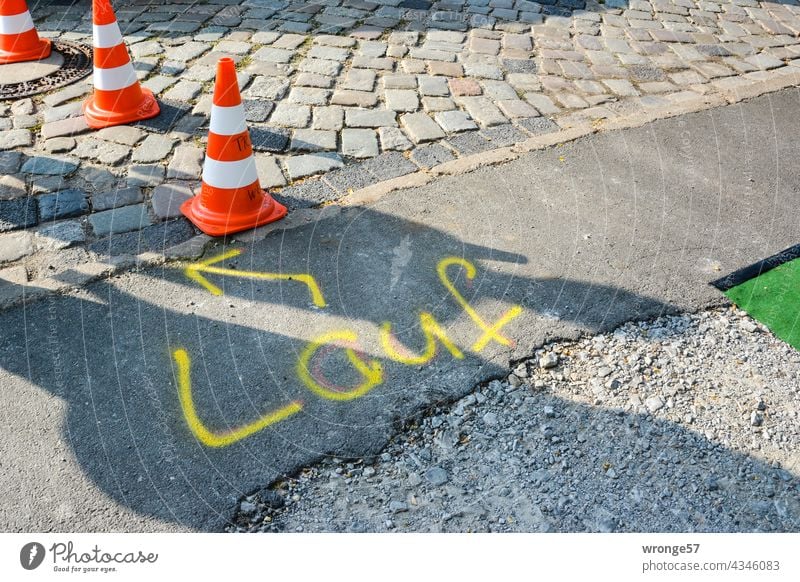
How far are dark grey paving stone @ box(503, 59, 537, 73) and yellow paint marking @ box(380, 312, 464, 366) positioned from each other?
10.3ft

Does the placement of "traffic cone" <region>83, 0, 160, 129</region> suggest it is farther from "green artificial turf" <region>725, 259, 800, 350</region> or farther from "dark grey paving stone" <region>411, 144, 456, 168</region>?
"green artificial turf" <region>725, 259, 800, 350</region>

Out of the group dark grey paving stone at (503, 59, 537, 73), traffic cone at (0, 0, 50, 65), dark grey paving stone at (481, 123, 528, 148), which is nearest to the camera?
dark grey paving stone at (481, 123, 528, 148)

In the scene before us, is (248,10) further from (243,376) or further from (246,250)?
(243,376)

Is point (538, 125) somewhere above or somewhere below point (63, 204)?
below

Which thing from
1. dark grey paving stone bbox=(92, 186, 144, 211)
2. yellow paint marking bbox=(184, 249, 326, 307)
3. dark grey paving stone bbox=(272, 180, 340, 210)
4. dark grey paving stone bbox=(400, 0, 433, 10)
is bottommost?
yellow paint marking bbox=(184, 249, 326, 307)

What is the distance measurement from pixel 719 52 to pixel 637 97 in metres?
1.45

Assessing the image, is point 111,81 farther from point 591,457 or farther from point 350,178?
point 591,457

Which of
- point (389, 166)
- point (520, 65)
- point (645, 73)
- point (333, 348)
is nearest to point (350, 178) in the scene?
point (389, 166)

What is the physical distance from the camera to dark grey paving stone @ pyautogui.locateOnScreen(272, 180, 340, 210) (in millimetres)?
4105

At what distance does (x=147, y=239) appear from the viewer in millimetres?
3764

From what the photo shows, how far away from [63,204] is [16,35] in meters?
2.47

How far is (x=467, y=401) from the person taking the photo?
116 inches

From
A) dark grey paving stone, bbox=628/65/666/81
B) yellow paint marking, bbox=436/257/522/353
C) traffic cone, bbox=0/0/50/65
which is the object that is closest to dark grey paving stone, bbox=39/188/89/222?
yellow paint marking, bbox=436/257/522/353

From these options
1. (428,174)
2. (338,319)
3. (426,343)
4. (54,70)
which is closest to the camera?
(426,343)
